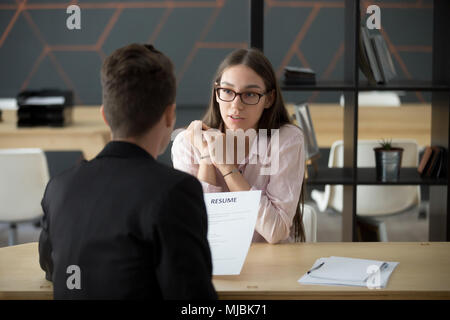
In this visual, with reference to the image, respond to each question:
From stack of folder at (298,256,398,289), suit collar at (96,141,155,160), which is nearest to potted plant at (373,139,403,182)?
stack of folder at (298,256,398,289)

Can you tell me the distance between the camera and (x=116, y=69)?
1.19 m

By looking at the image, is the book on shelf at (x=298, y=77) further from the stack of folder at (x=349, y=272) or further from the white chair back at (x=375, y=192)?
the stack of folder at (x=349, y=272)

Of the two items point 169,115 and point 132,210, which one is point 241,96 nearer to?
point 169,115

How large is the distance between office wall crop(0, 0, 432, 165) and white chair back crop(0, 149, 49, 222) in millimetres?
1879

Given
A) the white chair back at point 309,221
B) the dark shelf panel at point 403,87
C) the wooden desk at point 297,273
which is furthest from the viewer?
the dark shelf panel at point 403,87

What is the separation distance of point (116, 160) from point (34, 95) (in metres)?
3.31

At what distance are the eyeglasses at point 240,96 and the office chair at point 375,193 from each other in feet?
4.73

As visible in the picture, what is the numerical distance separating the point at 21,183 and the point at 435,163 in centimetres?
218

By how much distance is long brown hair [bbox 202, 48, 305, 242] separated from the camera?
2.15 meters

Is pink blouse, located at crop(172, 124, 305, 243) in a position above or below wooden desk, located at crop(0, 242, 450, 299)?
above

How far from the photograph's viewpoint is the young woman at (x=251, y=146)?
2.01 meters

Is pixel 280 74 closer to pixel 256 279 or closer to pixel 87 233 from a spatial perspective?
pixel 256 279

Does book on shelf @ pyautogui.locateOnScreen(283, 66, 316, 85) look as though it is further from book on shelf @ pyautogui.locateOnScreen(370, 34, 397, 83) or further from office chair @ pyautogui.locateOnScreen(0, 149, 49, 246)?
office chair @ pyautogui.locateOnScreen(0, 149, 49, 246)

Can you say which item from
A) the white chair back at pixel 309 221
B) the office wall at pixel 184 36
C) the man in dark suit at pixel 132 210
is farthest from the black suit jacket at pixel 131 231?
the office wall at pixel 184 36
